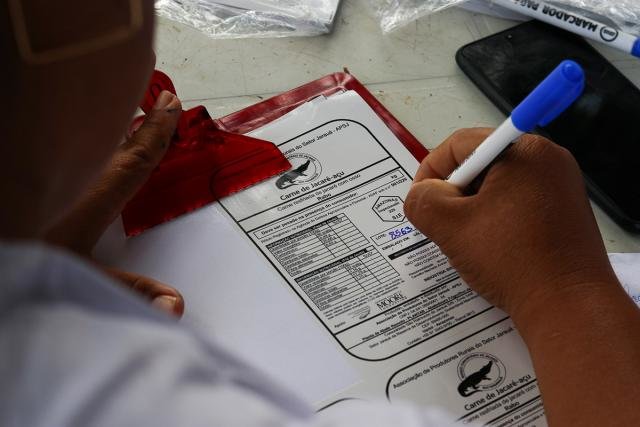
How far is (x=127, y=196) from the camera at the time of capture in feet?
1.87

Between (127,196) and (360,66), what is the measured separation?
239mm

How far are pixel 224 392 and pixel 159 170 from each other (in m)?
0.32

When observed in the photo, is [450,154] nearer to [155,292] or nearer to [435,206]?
[435,206]

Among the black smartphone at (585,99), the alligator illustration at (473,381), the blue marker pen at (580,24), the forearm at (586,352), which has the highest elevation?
the blue marker pen at (580,24)

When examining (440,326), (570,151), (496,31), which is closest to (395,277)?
(440,326)

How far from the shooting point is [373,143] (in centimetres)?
63

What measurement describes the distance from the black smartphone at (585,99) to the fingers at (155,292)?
321mm

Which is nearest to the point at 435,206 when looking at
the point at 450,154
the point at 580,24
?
the point at 450,154

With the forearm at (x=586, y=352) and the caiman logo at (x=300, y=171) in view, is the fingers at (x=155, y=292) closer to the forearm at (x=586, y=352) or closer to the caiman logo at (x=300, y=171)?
the caiman logo at (x=300, y=171)

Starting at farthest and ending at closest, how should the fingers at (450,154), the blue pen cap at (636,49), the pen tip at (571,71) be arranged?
the blue pen cap at (636,49) < the fingers at (450,154) < the pen tip at (571,71)

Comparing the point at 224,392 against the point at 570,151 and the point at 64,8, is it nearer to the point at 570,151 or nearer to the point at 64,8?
the point at 64,8

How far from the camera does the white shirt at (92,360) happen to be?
0.89 ft

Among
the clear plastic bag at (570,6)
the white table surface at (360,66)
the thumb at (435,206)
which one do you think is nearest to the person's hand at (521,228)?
the thumb at (435,206)

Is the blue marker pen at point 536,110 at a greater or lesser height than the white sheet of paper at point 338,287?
greater
